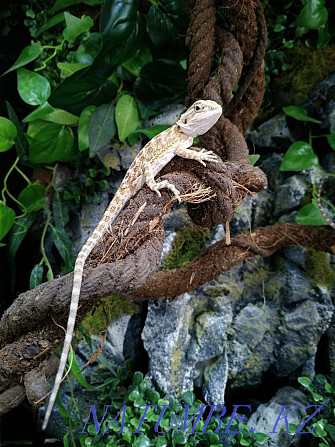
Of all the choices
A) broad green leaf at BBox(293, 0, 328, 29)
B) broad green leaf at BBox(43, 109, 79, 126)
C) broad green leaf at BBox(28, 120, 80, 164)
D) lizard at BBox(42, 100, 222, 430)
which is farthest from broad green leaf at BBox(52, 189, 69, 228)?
broad green leaf at BBox(293, 0, 328, 29)

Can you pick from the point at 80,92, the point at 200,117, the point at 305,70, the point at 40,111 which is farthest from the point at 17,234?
the point at 305,70

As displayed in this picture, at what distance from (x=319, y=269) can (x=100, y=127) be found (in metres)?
0.96

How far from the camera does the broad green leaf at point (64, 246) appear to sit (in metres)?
1.38

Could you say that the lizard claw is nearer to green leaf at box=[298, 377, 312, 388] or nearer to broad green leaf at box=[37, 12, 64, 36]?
green leaf at box=[298, 377, 312, 388]

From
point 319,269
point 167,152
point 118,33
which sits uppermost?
point 118,33

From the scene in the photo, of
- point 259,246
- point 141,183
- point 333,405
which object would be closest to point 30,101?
point 141,183

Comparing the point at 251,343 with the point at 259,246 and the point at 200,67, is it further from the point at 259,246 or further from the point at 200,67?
the point at 200,67

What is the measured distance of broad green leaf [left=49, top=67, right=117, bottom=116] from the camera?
1318mm

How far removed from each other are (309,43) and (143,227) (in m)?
1.22

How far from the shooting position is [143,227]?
79 centimetres

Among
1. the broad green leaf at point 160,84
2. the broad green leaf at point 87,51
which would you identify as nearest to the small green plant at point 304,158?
the broad green leaf at point 160,84

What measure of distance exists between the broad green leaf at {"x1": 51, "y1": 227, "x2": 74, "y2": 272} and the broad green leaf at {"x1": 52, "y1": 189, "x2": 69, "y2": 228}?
0.05 metres

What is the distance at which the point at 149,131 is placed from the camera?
141cm

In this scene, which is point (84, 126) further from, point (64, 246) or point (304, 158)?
point (304, 158)
